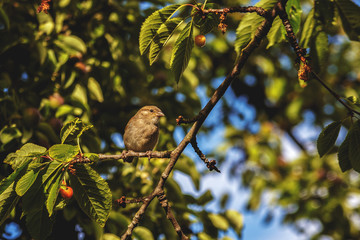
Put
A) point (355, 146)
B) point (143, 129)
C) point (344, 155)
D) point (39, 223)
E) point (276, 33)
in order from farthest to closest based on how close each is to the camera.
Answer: point (143, 129), point (276, 33), point (344, 155), point (355, 146), point (39, 223)

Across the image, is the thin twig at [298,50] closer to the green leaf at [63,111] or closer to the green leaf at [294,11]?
the green leaf at [294,11]

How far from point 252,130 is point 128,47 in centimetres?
484

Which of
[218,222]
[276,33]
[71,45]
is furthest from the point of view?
[218,222]

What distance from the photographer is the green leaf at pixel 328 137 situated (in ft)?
7.98

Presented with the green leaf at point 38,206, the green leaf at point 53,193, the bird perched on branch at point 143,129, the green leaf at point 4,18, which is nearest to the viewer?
the green leaf at point 53,193

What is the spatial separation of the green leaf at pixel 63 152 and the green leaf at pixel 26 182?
10 centimetres

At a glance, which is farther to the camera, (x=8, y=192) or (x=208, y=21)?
(x=208, y=21)

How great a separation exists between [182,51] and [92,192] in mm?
1008

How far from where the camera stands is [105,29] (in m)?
4.16

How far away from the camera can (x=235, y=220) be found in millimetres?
3857

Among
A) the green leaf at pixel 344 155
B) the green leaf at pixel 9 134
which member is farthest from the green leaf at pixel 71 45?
the green leaf at pixel 344 155

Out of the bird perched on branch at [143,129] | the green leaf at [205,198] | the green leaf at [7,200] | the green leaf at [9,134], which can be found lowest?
the green leaf at [205,198]

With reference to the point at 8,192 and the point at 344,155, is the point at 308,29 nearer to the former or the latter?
the point at 344,155

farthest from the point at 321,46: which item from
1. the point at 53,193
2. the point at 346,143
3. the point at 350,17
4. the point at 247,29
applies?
the point at 53,193
